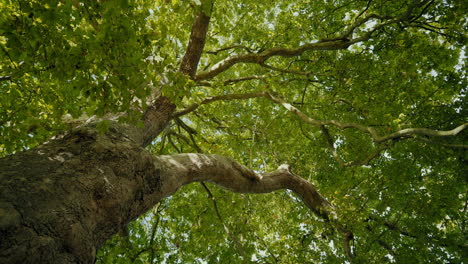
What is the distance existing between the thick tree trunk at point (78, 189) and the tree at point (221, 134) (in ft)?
0.04

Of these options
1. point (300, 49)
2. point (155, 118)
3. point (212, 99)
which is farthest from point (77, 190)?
point (300, 49)

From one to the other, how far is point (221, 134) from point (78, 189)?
7177mm

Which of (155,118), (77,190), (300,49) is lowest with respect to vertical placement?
(77,190)

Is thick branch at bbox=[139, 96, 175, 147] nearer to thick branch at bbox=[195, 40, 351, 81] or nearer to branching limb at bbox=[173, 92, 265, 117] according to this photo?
branching limb at bbox=[173, 92, 265, 117]

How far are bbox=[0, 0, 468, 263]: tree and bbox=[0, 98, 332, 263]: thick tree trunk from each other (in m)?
0.01

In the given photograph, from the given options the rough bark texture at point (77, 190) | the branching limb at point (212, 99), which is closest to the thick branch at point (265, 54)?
the branching limb at point (212, 99)

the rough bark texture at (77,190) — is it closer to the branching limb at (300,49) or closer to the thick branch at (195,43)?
the thick branch at (195,43)

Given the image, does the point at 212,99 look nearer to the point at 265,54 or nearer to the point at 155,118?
the point at 265,54

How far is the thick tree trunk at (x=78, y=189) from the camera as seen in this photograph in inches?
66.2

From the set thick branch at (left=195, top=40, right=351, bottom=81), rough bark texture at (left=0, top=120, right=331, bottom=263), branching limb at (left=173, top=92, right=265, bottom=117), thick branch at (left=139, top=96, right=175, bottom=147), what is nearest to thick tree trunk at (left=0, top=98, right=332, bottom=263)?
rough bark texture at (left=0, top=120, right=331, bottom=263)

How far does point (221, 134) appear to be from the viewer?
926cm

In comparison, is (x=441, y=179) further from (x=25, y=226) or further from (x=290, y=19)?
(x=25, y=226)

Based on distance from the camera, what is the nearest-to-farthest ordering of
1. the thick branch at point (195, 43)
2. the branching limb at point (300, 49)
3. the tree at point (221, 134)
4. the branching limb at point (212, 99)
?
the tree at point (221, 134) < the thick branch at point (195, 43) < the branching limb at point (212, 99) < the branching limb at point (300, 49)

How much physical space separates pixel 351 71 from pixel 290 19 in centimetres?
252
